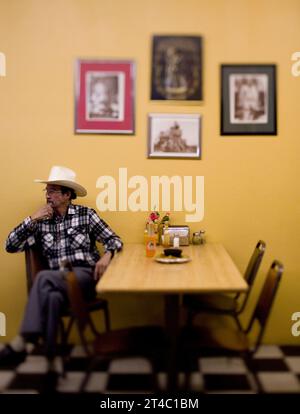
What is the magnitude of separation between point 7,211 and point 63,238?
0.58 metres

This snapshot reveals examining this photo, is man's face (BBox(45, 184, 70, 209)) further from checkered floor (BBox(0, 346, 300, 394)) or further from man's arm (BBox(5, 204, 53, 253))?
checkered floor (BBox(0, 346, 300, 394))

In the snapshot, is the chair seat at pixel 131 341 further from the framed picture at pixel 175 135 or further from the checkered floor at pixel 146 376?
the framed picture at pixel 175 135

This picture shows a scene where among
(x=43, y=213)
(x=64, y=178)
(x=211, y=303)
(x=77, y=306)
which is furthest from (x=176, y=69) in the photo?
(x=77, y=306)

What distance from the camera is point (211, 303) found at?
321 centimetres

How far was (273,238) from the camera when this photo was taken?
3697 millimetres

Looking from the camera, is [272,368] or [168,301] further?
[272,368]

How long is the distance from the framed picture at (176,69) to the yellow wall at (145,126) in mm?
62

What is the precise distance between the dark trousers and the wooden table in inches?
15.1

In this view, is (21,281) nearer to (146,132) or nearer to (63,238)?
(63,238)

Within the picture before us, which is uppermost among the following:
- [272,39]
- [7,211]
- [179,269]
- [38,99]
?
[272,39]

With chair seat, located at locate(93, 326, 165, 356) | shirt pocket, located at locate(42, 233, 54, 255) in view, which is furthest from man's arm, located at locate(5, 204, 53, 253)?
chair seat, located at locate(93, 326, 165, 356)

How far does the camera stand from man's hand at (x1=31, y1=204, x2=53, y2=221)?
333 cm

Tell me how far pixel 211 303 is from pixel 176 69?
1831mm
